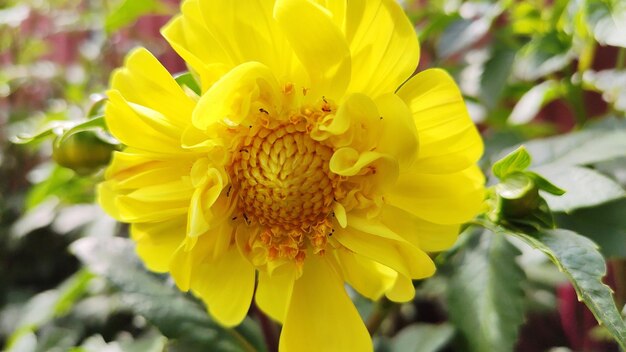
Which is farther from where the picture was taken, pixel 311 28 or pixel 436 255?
pixel 436 255

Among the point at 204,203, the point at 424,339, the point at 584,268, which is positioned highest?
the point at 204,203

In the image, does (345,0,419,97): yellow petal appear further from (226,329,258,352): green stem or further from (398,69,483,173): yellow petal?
(226,329,258,352): green stem

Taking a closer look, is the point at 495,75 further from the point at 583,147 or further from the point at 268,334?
the point at 268,334

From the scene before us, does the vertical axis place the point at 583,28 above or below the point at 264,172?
below

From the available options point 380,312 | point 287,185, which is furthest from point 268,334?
point 287,185

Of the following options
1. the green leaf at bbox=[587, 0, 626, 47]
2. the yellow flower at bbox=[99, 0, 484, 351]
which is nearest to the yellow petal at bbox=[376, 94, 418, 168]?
the yellow flower at bbox=[99, 0, 484, 351]

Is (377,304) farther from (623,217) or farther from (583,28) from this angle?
(583,28)

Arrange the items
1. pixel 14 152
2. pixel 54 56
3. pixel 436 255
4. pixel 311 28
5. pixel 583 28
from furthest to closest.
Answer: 1. pixel 54 56
2. pixel 14 152
3. pixel 583 28
4. pixel 436 255
5. pixel 311 28

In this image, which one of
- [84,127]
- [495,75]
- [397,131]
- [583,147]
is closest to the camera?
[397,131]

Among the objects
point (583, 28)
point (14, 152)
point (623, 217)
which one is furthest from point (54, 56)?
point (623, 217)
